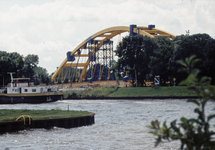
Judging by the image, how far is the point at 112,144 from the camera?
2067cm

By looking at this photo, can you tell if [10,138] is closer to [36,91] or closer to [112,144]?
[112,144]

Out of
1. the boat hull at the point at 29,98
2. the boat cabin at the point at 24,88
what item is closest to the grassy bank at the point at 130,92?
the boat cabin at the point at 24,88

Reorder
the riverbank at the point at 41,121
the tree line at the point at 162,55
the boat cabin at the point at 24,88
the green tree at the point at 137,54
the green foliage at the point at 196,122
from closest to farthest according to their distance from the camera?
the green foliage at the point at 196,122 → the riverbank at the point at 41,121 → the tree line at the point at 162,55 → the boat cabin at the point at 24,88 → the green tree at the point at 137,54

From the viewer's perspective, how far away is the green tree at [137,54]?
255 feet

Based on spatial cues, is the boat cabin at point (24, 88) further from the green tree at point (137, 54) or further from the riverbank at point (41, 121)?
the riverbank at point (41, 121)

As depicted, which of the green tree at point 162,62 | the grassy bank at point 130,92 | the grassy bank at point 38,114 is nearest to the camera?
the grassy bank at point 38,114

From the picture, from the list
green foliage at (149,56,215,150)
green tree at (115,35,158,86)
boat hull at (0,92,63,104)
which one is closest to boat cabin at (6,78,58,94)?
boat hull at (0,92,63,104)

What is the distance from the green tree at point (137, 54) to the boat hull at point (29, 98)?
2138 cm

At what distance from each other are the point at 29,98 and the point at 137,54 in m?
28.4

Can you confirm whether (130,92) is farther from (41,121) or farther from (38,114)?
(41,121)

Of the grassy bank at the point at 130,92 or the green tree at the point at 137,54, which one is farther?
the green tree at the point at 137,54

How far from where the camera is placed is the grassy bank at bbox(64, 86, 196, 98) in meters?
64.6

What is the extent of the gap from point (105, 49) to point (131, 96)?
1759 inches

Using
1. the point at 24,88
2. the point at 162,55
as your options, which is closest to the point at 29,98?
the point at 24,88
